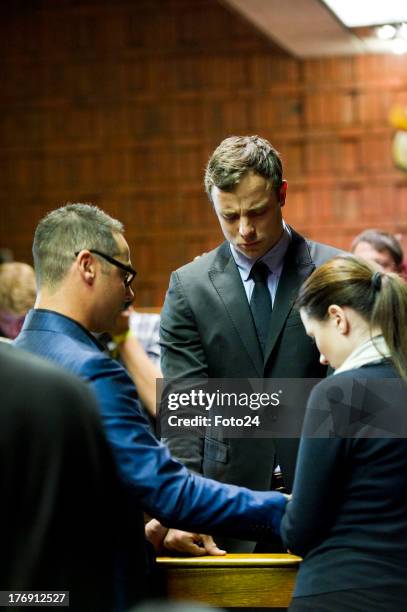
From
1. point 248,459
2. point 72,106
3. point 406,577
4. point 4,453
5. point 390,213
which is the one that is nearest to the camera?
point 4,453

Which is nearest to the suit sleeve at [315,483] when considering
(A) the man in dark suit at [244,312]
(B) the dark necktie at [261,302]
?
(A) the man in dark suit at [244,312]

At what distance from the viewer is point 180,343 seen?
9.21ft

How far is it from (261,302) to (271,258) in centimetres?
12

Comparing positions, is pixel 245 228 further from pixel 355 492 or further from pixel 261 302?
pixel 355 492

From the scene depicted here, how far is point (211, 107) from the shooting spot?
808 cm

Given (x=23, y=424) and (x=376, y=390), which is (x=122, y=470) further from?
(x=23, y=424)

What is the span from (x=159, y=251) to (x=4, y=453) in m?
7.29

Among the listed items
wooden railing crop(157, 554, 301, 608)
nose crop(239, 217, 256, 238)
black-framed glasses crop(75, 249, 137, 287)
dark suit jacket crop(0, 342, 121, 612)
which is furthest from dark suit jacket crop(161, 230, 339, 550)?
dark suit jacket crop(0, 342, 121, 612)

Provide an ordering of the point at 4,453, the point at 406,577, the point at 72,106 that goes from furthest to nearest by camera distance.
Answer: the point at 72,106, the point at 406,577, the point at 4,453

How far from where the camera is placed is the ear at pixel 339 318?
2156 millimetres

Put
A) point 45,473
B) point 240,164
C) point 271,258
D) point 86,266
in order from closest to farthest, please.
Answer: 1. point 45,473
2. point 86,266
3. point 240,164
4. point 271,258

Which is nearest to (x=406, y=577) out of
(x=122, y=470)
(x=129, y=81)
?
(x=122, y=470)

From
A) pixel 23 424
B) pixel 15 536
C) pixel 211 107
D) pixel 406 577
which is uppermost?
pixel 211 107

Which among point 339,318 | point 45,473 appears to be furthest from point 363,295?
point 45,473
